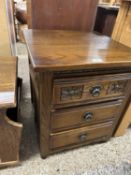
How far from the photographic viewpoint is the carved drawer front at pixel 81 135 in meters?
0.84

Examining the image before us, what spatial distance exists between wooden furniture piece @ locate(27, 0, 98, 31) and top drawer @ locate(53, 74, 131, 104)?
2.01 feet

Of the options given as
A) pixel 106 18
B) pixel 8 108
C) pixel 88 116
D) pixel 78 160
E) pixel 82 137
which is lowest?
pixel 78 160

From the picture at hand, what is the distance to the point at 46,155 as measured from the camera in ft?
3.02

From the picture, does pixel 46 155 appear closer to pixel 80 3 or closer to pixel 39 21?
pixel 39 21

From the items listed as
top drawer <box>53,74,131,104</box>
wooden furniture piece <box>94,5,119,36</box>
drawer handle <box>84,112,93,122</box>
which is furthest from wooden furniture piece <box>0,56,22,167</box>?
wooden furniture piece <box>94,5,119,36</box>

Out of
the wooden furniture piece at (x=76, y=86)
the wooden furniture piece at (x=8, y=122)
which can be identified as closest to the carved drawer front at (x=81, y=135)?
the wooden furniture piece at (x=76, y=86)

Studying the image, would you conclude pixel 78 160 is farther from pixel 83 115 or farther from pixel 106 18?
pixel 106 18

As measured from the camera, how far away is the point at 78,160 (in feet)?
3.14

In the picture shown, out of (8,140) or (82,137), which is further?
(82,137)

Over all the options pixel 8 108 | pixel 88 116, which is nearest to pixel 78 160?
pixel 88 116

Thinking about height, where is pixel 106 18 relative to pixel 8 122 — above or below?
above

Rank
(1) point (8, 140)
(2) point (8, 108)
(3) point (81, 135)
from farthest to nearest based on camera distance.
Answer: (3) point (81, 135) → (1) point (8, 140) → (2) point (8, 108)

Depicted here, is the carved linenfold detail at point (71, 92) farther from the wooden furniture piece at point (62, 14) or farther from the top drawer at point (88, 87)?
the wooden furniture piece at point (62, 14)

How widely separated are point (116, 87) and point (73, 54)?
0.30 metres
